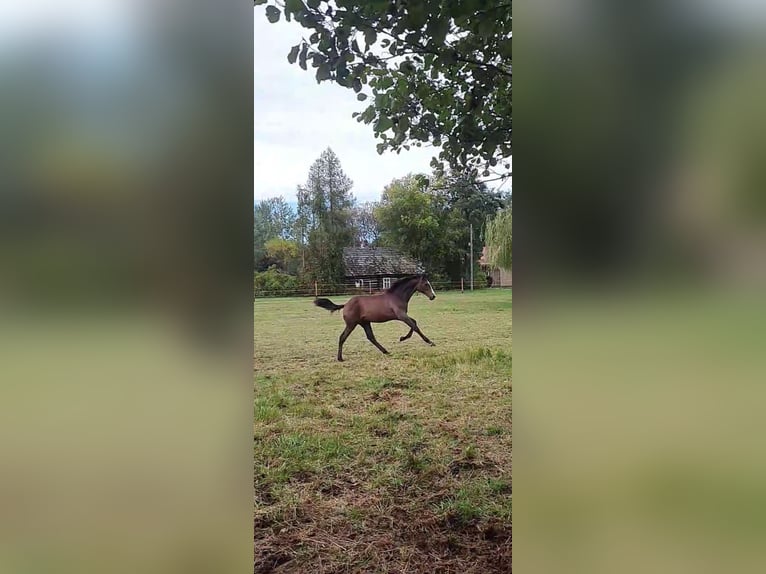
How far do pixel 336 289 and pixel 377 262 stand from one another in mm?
231

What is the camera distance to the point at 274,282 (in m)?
1.86

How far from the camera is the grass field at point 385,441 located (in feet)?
4.46

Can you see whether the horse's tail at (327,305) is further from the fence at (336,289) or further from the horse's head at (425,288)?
the horse's head at (425,288)

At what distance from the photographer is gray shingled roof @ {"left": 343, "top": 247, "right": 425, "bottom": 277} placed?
189cm

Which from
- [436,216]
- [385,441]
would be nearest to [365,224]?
[436,216]
